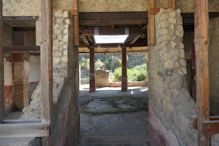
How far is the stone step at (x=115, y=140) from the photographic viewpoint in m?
3.90

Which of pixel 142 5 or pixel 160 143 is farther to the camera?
pixel 142 5

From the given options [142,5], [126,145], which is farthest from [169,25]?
[126,145]

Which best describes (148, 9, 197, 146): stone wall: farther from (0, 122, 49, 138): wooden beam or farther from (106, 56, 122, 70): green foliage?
(106, 56, 122, 70): green foliage

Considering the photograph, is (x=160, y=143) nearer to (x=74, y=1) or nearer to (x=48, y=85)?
(x=48, y=85)

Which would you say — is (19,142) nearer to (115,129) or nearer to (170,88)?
(170,88)

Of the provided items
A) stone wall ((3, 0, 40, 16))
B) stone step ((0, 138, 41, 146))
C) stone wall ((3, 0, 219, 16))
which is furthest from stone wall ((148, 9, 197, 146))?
stone wall ((3, 0, 40, 16))

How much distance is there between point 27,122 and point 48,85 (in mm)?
528

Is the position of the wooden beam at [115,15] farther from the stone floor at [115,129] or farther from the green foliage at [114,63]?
the green foliage at [114,63]

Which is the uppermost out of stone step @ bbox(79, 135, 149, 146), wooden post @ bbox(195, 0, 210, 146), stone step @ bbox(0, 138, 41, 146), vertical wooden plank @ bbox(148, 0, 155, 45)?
vertical wooden plank @ bbox(148, 0, 155, 45)

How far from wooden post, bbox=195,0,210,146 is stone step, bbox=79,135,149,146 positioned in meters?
2.38

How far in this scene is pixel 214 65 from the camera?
4191 millimetres

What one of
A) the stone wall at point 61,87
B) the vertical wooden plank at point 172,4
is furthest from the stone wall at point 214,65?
the stone wall at point 61,87

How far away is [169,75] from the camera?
294cm

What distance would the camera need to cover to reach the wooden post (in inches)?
69.2
